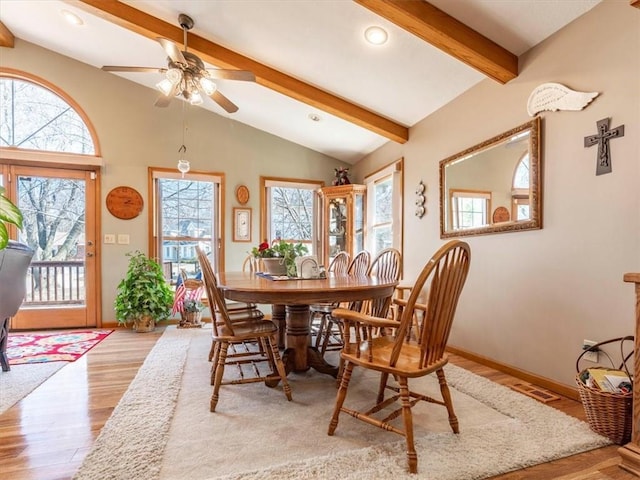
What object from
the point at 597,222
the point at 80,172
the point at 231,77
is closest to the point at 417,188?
the point at 597,222

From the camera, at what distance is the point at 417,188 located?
358 centimetres

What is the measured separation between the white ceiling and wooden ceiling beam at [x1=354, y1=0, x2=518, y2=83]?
0.05 m

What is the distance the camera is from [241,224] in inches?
185

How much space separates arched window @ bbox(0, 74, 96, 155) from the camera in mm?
3918

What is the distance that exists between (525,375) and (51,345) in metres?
4.20

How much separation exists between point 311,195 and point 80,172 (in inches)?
118

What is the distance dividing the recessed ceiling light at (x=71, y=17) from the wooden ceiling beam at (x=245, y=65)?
1.78ft

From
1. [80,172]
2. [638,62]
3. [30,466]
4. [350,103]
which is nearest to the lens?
[30,466]

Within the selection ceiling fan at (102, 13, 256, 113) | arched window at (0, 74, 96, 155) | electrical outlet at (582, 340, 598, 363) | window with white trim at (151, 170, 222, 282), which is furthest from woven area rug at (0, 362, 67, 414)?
electrical outlet at (582, 340, 598, 363)

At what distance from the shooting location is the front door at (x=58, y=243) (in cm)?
398

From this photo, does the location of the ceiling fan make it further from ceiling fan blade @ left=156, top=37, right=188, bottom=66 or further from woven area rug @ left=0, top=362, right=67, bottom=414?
woven area rug @ left=0, top=362, right=67, bottom=414

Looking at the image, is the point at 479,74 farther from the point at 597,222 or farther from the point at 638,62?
the point at 597,222

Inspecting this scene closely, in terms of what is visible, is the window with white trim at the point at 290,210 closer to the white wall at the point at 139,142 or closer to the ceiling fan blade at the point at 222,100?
the white wall at the point at 139,142

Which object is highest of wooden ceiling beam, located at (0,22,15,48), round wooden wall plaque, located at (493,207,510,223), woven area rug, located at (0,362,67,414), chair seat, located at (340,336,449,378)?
wooden ceiling beam, located at (0,22,15,48)
